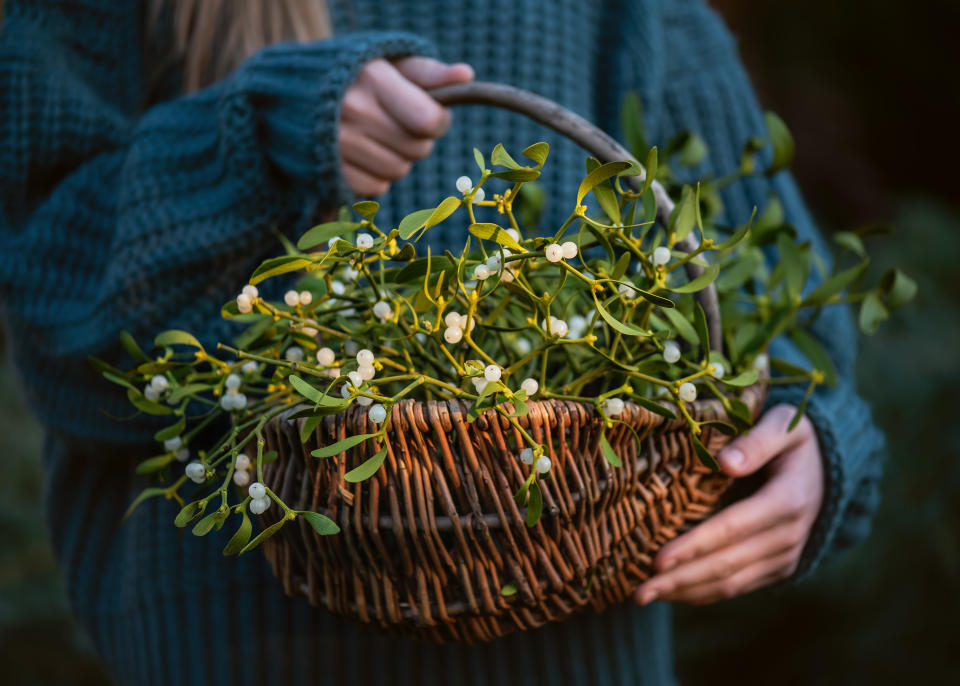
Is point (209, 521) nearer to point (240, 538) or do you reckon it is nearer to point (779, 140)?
point (240, 538)

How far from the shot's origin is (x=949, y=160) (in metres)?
2.18

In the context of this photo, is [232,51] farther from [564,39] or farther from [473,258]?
[473,258]

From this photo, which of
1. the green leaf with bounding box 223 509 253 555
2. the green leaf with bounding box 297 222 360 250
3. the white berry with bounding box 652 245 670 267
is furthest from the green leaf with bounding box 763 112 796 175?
the green leaf with bounding box 223 509 253 555

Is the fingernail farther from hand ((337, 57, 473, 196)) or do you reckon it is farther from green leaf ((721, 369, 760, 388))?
hand ((337, 57, 473, 196))

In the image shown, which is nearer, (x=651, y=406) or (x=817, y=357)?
(x=651, y=406)

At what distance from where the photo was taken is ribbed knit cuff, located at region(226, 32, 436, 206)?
0.54 meters

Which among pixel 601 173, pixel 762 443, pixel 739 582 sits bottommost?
pixel 739 582

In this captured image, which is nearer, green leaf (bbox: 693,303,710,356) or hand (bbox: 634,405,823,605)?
green leaf (bbox: 693,303,710,356)

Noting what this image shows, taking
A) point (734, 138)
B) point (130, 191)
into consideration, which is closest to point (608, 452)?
point (130, 191)

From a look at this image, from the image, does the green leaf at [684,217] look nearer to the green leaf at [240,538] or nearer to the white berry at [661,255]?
the white berry at [661,255]

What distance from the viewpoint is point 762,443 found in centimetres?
54

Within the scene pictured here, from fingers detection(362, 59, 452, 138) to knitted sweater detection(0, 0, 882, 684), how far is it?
0.02 metres

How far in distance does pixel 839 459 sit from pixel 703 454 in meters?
0.25

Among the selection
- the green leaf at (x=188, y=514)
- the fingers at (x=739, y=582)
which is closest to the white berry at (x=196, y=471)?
the green leaf at (x=188, y=514)
